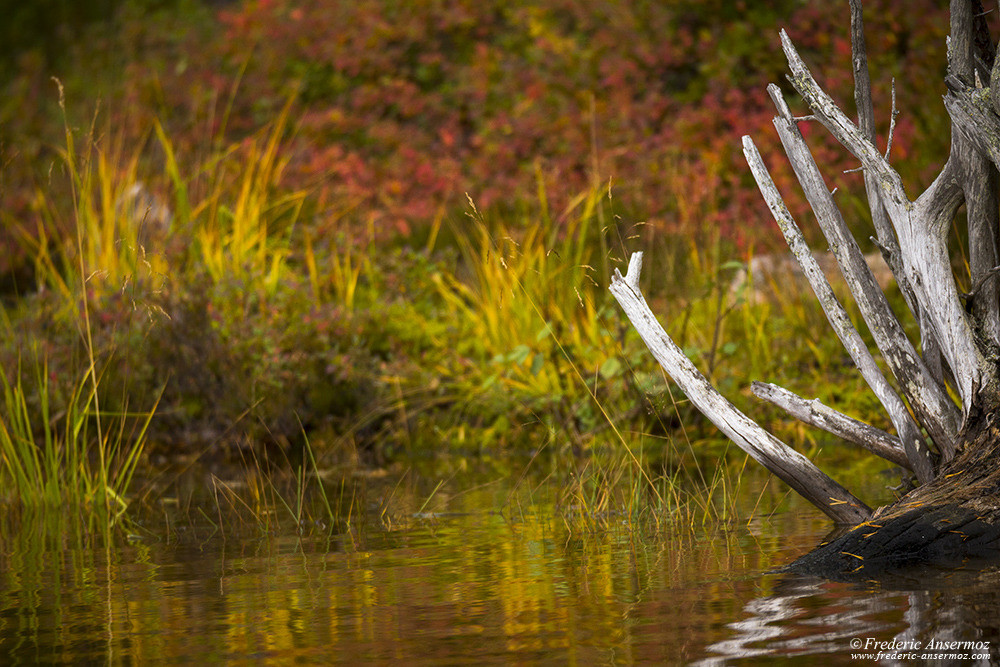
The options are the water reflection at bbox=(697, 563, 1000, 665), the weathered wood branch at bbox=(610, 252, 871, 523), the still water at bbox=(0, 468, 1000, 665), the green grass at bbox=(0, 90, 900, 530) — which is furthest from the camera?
the green grass at bbox=(0, 90, 900, 530)

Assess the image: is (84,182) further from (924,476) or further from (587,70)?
(587,70)

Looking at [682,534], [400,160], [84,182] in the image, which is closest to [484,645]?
[682,534]

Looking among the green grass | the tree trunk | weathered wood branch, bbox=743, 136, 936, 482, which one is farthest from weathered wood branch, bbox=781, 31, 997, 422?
the green grass

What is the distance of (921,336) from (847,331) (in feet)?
0.81

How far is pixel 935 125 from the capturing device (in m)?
9.57

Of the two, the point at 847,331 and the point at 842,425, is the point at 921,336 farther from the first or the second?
the point at 842,425

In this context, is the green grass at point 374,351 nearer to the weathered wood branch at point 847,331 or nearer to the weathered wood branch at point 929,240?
the weathered wood branch at point 847,331

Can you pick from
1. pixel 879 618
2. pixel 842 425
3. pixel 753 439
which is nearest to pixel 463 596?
pixel 879 618

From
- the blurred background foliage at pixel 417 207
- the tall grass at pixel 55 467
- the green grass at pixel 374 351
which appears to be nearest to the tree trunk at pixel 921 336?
the blurred background foliage at pixel 417 207

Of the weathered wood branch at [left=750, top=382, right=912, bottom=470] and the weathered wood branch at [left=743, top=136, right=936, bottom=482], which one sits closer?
the weathered wood branch at [left=743, top=136, right=936, bottom=482]

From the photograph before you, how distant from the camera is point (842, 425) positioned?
4156 mm

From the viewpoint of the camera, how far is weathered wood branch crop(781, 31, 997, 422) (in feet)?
12.7

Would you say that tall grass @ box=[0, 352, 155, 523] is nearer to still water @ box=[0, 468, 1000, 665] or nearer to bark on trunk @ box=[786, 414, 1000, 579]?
still water @ box=[0, 468, 1000, 665]

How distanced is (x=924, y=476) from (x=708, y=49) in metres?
8.98
